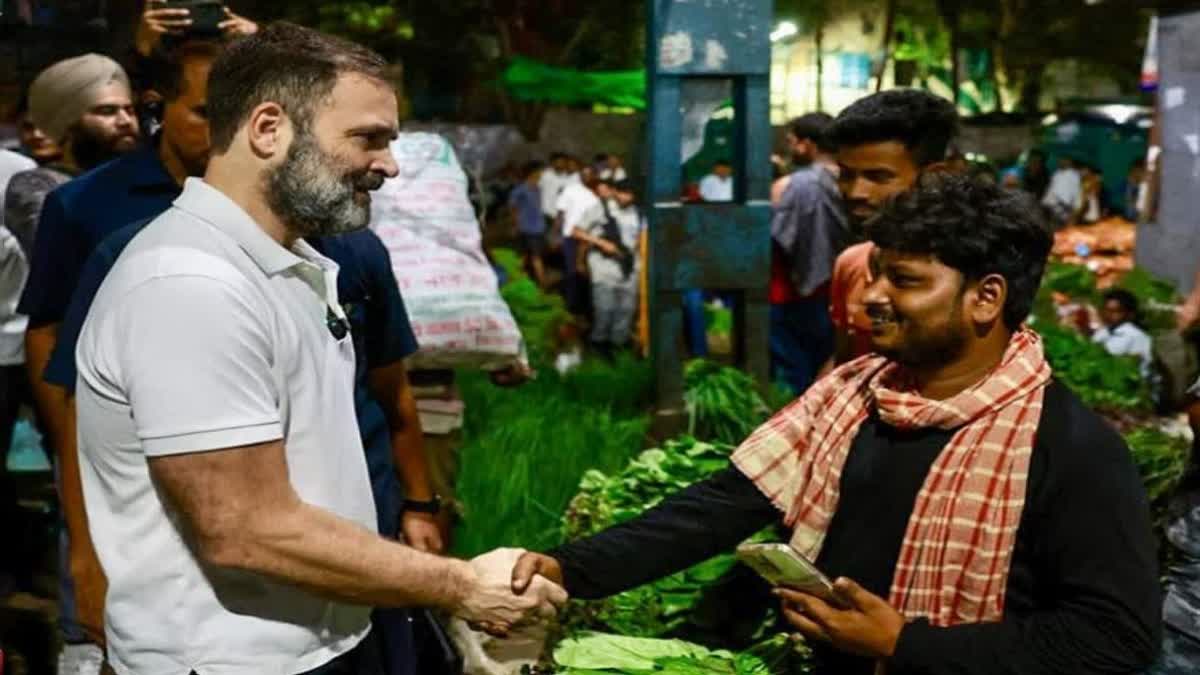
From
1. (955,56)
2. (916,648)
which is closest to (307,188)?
(916,648)

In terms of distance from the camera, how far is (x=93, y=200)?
330 cm

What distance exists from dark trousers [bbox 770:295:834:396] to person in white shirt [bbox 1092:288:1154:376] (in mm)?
2750

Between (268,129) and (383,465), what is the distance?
121 cm

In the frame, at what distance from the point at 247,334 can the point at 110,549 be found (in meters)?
0.43

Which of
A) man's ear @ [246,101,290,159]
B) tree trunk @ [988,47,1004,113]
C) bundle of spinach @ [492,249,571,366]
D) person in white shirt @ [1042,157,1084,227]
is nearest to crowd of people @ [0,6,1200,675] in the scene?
man's ear @ [246,101,290,159]

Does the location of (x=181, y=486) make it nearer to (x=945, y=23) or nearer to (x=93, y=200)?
(x=93, y=200)

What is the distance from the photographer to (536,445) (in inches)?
208

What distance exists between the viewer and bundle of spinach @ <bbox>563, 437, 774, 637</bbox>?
3346mm

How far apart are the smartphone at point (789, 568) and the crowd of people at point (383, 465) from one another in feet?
0.09

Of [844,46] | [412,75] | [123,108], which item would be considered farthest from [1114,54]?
[123,108]

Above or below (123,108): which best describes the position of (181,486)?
below

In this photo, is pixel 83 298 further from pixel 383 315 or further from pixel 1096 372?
pixel 1096 372

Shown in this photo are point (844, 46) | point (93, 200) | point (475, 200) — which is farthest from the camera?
point (844, 46)

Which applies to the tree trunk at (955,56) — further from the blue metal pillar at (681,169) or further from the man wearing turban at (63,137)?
the man wearing turban at (63,137)
